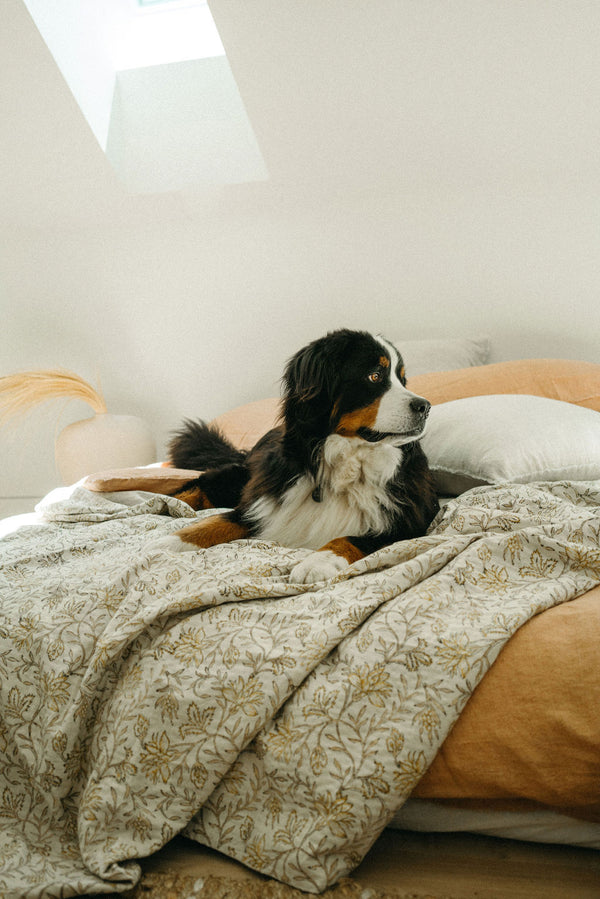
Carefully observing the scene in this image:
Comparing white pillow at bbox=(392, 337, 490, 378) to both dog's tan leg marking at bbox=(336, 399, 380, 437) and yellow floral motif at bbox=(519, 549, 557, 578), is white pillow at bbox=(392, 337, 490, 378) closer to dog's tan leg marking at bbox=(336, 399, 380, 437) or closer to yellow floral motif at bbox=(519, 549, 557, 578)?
dog's tan leg marking at bbox=(336, 399, 380, 437)

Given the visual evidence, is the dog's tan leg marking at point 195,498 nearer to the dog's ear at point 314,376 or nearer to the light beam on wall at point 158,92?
the dog's ear at point 314,376

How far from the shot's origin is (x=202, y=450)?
2.30 metres

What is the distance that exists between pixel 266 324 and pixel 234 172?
30.2 inches

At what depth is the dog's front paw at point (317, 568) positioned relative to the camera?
1.22 m

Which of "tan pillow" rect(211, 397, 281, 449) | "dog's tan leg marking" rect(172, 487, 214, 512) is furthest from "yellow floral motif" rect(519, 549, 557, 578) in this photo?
"tan pillow" rect(211, 397, 281, 449)

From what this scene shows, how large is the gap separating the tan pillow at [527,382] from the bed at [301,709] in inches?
44.0

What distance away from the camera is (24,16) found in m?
2.70

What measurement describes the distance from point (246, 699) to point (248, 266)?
291 centimetres

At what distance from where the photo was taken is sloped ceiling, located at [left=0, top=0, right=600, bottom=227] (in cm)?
255

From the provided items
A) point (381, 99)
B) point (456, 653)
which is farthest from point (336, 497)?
point (381, 99)

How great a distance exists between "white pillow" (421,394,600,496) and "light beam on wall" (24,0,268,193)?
1986 mm

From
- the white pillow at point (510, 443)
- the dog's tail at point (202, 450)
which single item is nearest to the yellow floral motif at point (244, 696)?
the white pillow at point (510, 443)

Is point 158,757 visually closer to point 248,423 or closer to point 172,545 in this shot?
point 172,545

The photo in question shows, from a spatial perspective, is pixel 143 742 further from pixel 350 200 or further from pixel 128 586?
pixel 350 200
